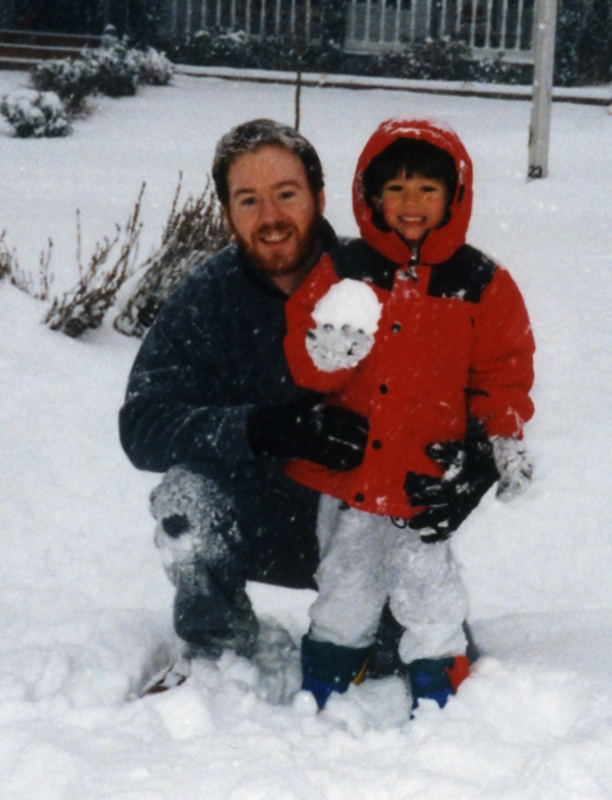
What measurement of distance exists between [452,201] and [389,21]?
48.2 feet

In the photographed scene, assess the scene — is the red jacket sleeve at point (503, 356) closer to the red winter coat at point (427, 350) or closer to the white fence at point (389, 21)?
the red winter coat at point (427, 350)

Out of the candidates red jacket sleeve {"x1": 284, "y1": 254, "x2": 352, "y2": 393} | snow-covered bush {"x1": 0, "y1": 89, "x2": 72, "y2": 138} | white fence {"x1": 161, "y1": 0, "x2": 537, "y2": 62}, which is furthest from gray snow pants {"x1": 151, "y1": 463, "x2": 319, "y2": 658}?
white fence {"x1": 161, "y1": 0, "x2": 537, "y2": 62}

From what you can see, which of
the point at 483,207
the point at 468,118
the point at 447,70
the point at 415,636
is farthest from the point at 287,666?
the point at 447,70

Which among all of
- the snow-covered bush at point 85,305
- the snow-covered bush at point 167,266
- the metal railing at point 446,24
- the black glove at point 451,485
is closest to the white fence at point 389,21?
the metal railing at point 446,24

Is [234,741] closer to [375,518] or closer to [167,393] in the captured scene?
[375,518]

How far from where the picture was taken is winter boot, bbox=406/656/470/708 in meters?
2.20

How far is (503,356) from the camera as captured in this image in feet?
7.14

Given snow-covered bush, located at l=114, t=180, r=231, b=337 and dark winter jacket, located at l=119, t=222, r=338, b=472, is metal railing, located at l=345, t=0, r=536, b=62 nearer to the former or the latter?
snow-covered bush, located at l=114, t=180, r=231, b=337

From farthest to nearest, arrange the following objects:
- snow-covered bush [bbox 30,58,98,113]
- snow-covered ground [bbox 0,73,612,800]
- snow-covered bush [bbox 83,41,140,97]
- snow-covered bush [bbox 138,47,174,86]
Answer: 1. snow-covered bush [bbox 138,47,174,86]
2. snow-covered bush [bbox 83,41,140,97]
3. snow-covered bush [bbox 30,58,98,113]
4. snow-covered ground [bbox 0,73,612,800]

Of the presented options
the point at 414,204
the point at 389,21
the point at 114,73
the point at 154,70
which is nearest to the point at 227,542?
the point at 414,204

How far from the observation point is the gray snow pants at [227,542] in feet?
7.51

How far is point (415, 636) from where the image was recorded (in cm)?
223

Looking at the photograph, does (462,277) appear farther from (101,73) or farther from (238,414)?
(101,73)

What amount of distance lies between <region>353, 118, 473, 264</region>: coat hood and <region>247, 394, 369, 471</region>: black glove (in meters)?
0.40
